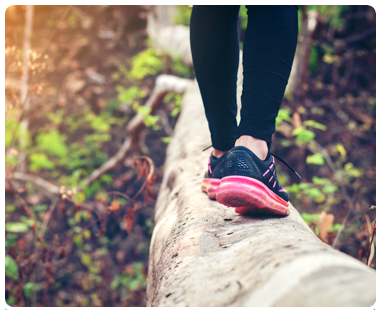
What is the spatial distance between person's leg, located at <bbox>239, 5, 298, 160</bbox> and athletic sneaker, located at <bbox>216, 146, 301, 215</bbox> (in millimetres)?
112

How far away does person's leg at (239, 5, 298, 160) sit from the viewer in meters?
0.97

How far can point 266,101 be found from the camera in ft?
3.26

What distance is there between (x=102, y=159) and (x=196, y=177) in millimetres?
3035

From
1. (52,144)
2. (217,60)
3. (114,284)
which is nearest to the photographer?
(217,60)

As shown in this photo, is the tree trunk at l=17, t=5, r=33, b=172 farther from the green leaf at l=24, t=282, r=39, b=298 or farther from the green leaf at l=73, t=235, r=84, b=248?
the green leaf at l=24, t=282, r=39, b=298

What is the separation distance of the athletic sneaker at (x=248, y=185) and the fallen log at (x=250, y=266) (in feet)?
0.18

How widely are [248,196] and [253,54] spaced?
56 cm

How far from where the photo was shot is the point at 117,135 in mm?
4395

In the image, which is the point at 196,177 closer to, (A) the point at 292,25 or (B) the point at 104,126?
(A) the point at 292,25

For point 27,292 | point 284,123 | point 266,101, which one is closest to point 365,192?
point 284,123

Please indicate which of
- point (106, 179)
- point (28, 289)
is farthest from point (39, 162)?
point (28, 289)

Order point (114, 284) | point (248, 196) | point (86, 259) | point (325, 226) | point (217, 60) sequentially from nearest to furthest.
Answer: point (248, 196) → point (217, 60) → point (325, 226) → point (114, 284) → point (86, 259)

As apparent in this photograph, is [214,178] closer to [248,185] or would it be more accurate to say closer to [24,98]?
[248,185]

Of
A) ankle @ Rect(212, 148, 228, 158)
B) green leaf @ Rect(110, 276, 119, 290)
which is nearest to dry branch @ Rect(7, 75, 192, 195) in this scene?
green leaf @ Rect(110, 276, 119, 290)
